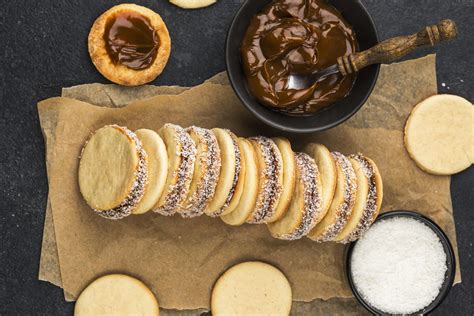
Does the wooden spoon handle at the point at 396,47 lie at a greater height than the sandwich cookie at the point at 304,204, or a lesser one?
greater

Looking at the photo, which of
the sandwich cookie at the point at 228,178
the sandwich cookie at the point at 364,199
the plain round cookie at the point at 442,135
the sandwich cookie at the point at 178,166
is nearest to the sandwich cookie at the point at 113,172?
the sandwich cookie at the point at 178,166

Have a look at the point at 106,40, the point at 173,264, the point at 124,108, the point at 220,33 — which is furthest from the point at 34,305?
the point at 220,33

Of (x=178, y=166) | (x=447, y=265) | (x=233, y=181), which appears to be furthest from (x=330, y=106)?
(x=447, y=265)

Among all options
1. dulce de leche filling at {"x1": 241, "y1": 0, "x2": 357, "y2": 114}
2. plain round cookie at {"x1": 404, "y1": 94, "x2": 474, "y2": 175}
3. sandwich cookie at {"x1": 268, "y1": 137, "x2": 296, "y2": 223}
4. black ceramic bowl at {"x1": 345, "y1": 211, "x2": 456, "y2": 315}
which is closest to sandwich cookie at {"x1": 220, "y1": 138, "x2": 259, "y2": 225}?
sandwich cookie at {"x1": 268, "y1": 137, "x2": 296, "y2": 223}

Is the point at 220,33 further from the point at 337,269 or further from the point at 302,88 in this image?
the point at 337,269

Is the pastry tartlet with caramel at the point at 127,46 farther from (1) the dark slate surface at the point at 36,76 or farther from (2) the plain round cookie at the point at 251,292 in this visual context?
(2) the plain round cookie at the point at 251,292

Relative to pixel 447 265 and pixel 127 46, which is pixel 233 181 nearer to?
pixel 127 46
